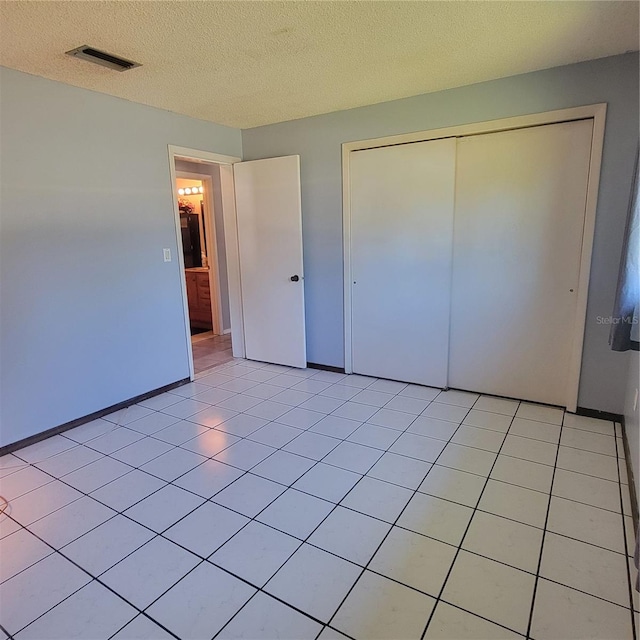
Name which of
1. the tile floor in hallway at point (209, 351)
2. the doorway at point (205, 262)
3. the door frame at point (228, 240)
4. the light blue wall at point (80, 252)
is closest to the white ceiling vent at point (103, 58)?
the light blue wall at point (80, 252)

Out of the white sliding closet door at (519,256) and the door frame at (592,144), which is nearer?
the door frame at (592,144)

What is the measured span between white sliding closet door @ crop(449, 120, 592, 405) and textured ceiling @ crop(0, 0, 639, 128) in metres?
0.52

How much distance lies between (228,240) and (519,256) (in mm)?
2803

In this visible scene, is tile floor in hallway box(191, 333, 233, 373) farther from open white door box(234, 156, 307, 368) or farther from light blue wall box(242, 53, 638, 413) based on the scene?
light blue wall box(242, 53, 638, 413)

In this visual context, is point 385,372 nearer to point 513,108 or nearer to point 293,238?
point 293,238

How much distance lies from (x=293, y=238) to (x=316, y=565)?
2.83 metres

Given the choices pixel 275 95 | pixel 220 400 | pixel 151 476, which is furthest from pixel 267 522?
pixel 275 95

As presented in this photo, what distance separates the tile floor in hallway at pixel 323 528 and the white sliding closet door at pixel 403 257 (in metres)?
0.73

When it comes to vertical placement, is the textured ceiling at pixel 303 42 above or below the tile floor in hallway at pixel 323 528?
above

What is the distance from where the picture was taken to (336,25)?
2.03 metres

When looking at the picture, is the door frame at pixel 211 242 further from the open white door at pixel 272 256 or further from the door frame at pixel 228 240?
the open white door at pixel 272 256

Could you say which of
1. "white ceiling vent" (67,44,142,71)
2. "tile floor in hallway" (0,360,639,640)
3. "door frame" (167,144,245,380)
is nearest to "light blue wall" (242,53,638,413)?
"door frame" (167,144,245,380)

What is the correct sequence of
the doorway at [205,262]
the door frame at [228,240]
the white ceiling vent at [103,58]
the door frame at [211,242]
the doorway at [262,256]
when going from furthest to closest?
the door frame at [211,242] → the doorway at [205,262] → the doorway at [262,256] → the door frame at [228,240] → the white ceiling vent at [103,58]

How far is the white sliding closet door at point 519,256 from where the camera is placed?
2773 millimetres
